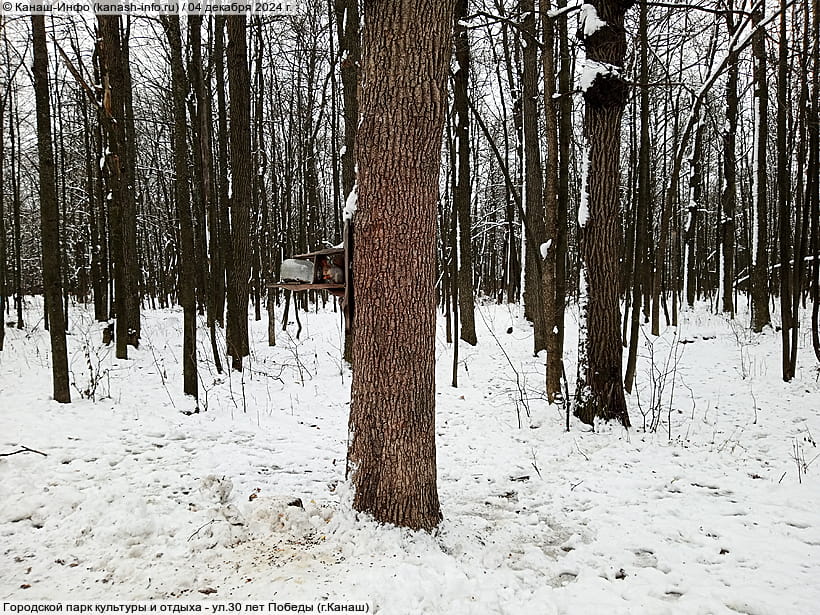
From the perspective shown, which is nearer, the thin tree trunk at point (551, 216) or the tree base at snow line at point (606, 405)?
the tree base at snow line at point (606, 405)

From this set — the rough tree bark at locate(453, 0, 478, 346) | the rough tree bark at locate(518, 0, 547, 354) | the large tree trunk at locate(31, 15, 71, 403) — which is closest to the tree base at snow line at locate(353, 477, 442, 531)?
the large tree trunk at locate(31, 15, 71, 403)

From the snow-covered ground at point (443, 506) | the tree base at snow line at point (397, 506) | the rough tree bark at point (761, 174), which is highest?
the rough tree bark at point (761, 174)

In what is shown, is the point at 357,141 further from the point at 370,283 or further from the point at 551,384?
the point at 551,384

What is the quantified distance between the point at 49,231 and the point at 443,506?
557 centimetres

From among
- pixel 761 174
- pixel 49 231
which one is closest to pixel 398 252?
pixel 49 231

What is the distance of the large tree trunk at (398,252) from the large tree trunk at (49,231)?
4.72 m

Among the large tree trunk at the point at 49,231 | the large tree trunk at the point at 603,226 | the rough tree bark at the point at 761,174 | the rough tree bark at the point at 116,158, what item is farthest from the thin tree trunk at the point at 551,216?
the rough tree bark at the point at 116,158

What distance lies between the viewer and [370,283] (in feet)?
11.1

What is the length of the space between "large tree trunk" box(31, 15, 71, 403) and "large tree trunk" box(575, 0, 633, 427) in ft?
20.2

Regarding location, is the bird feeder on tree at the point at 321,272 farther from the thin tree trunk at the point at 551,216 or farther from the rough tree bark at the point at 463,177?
the rough tree bark at the point at 463,177

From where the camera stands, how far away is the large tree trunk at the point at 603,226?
5.78 meters

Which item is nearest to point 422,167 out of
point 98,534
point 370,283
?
point 370,283

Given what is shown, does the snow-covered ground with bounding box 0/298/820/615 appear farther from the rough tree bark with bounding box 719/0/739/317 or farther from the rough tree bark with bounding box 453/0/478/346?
the rough tree bark with bounding box 719/0/739/317

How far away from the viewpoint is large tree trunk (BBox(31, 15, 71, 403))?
19.7ft
